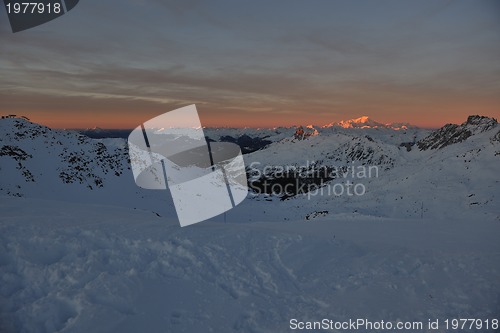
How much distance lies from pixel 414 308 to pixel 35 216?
13.9 m

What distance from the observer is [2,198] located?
16328 millimetres

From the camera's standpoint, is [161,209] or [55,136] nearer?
[161,209]

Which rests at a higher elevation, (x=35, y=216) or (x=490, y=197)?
(x=35, y=216)

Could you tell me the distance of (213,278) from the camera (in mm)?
9797

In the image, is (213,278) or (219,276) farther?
(219,276)

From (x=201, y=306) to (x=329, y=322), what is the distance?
3.50 metres

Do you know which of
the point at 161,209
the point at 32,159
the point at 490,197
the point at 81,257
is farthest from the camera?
the point at 32,159

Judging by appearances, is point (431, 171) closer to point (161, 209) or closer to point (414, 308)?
point (161, 209)

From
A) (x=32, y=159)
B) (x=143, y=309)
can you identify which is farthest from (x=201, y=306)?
(x=32, y=159)

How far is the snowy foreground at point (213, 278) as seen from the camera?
7.98 meters

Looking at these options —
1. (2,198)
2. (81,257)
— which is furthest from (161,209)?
(81,257)

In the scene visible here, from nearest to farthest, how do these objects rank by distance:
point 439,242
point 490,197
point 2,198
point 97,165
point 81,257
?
point 81,257
point 439,242
point 2,198
point 490,197
point 97,165

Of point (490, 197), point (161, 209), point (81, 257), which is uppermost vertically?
point (81, 257)

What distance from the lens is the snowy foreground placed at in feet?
26.2
